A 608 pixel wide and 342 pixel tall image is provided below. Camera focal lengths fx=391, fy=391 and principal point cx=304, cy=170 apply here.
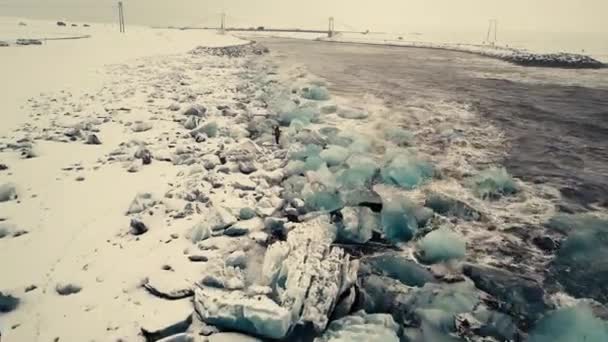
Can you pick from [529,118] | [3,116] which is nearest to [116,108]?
[3,116]

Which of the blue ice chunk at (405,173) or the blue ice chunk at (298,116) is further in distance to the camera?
the blue ice chunk at (298,116)

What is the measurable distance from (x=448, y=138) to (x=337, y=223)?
4.23 meters

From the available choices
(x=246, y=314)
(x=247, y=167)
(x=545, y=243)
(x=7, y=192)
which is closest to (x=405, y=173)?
(x=545, y=243)

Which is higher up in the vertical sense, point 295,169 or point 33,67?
point 33,67

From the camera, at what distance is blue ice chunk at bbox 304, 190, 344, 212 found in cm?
441

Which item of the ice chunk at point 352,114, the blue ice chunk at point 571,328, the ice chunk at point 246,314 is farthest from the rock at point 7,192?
the ice chunk at point 352,114

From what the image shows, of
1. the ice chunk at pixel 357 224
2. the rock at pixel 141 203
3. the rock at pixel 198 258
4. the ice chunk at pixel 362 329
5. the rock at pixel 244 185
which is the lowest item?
the ice chunk at pixel 362 329

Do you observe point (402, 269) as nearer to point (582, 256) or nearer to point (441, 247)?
point (441, 247)

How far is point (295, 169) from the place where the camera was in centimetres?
530

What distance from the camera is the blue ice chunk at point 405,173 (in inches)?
206

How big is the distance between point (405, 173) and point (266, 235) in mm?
2314

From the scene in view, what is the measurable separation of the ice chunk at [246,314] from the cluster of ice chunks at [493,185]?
3.38 meters

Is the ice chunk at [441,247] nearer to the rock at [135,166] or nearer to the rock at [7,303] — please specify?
the rock at [7,303]

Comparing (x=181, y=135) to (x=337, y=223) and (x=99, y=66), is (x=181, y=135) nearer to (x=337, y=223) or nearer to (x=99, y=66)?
(x=337, y=223)
